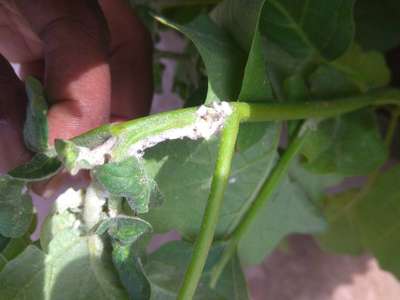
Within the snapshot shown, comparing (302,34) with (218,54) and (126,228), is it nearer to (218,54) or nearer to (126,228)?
(218,54)

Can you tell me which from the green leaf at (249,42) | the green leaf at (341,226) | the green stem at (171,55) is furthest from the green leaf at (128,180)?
the green leaf at (341,226)

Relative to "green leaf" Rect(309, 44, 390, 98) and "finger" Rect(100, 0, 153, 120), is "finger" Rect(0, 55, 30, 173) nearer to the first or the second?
"finger" Rect(100, 0, 153, 120)

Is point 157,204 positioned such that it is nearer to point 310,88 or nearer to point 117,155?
point 117,155

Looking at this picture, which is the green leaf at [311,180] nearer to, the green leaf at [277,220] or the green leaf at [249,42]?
the green leaf at [277,220]

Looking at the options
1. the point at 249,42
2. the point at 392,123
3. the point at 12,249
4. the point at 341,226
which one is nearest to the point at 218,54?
the point at 249,42

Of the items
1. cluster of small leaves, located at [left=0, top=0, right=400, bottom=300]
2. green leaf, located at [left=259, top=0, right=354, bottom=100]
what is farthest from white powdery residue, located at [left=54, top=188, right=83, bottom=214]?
green leaf, located at [left=259, top=0, right=354, bottom=100]

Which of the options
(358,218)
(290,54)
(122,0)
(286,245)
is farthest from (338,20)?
(286,245)
